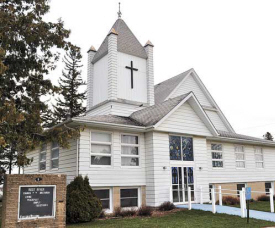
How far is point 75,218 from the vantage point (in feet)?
37.1

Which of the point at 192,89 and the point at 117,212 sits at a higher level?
the point at 192,89

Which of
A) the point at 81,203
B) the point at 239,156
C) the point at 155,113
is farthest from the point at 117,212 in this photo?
the point at 239,156

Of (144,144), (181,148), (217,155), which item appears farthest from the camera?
(217,155)

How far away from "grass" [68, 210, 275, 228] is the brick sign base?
5.12ft

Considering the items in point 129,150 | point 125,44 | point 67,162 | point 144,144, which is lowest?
point 67,162

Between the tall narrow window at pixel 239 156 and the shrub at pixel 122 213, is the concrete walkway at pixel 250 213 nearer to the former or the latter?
the shrub at pixel 122 213

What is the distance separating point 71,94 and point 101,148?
25488 mm

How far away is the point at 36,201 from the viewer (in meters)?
8.91

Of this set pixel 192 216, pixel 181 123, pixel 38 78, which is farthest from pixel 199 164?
pixel 38 78

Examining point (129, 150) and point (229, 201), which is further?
point (229, 201)

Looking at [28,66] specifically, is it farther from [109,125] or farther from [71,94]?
[71,94]

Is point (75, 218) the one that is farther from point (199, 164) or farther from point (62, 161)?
point (199, 164)

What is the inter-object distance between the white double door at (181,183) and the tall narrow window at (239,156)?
5.53 meters

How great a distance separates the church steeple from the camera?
18.8 m
